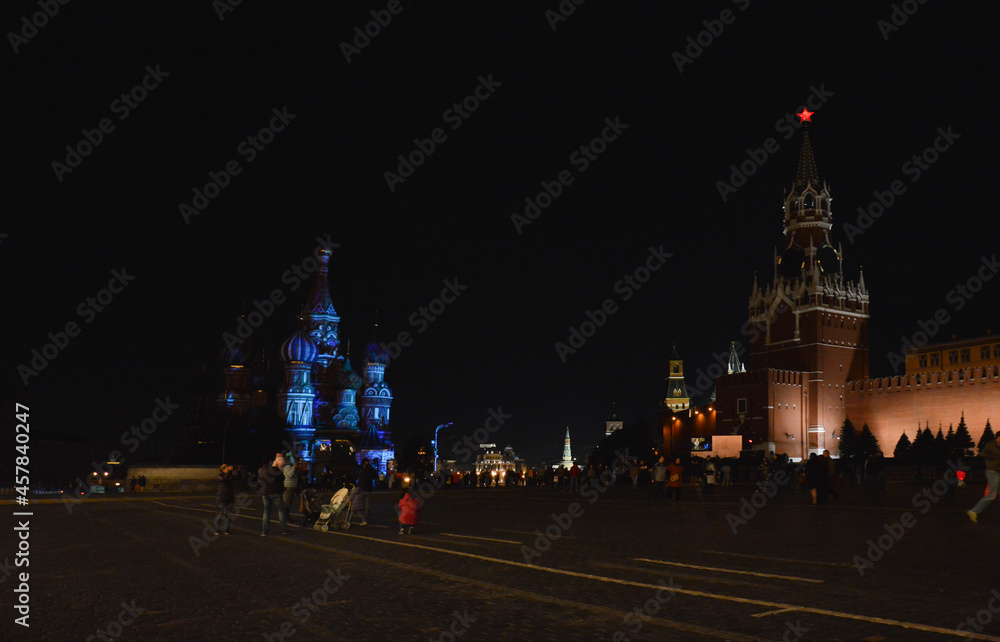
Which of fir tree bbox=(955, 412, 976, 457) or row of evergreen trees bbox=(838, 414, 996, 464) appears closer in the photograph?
row of evergreen trees bbox=(838, 414, 996, 464)

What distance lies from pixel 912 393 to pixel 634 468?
52893mm

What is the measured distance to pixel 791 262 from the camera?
91.8m

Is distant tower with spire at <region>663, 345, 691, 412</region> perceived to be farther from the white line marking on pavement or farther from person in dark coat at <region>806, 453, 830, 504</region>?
the white line marking on pavement

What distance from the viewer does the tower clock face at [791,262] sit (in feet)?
297

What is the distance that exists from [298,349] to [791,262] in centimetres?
5339

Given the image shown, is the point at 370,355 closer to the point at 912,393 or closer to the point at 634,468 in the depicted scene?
the point at 912,393

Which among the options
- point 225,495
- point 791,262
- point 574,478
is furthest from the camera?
point 791,262

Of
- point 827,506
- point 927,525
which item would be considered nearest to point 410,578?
point 927,525

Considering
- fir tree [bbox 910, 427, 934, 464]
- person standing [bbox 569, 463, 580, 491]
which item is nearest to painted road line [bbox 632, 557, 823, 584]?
person standing [bbox 569, 463, 580, 491]

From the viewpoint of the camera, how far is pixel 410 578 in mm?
8812

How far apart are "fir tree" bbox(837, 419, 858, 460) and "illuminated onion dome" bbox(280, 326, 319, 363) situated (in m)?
54.5

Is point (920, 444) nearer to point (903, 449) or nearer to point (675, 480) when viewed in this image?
point (903, 449)

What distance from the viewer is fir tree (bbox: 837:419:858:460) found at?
7762cm

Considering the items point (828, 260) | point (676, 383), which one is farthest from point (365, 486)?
point (676, 383)
